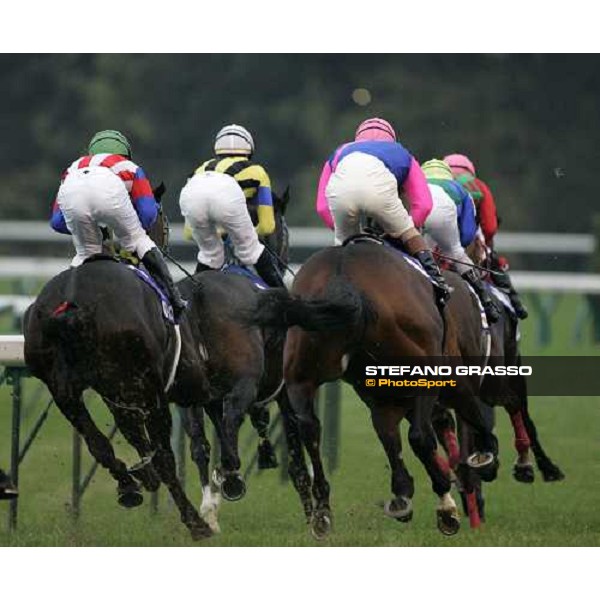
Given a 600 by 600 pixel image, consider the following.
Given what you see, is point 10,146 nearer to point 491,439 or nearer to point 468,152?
point 468,152

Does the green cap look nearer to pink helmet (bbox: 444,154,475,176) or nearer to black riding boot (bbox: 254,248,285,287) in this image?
black riding boot (bbox: 254,248,285,287)

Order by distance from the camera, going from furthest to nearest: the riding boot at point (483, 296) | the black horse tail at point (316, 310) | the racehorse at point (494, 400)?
the riding boot at point (483, 296) → the racehorse at point (494, 400) → the black horse tail at point (316, 310)

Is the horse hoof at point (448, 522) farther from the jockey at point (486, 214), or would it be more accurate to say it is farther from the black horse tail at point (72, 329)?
the jockey at point (486, 214)

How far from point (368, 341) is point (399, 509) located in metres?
0.76

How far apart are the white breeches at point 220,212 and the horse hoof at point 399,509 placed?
214 cm

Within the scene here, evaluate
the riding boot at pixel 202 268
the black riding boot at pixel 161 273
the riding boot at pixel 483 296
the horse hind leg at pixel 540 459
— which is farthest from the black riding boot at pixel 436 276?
the horse hind leg at pixel 540 459

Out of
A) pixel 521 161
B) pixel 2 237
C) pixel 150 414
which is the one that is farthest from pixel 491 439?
pixel 521 161

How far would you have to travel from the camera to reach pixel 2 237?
2577 centimetres

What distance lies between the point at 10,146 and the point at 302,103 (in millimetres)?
5237

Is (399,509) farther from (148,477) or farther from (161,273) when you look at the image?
(161,273)

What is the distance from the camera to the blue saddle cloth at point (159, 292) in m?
8.33

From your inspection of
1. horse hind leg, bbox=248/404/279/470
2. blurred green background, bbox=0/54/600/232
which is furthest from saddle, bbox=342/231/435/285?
blurred green background, bbox=0/54/600/232

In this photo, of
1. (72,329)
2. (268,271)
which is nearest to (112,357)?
(72,329)

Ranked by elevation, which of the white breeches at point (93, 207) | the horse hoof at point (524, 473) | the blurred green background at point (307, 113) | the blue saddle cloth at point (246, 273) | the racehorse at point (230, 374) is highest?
the blurred green background at point (307, 113)
